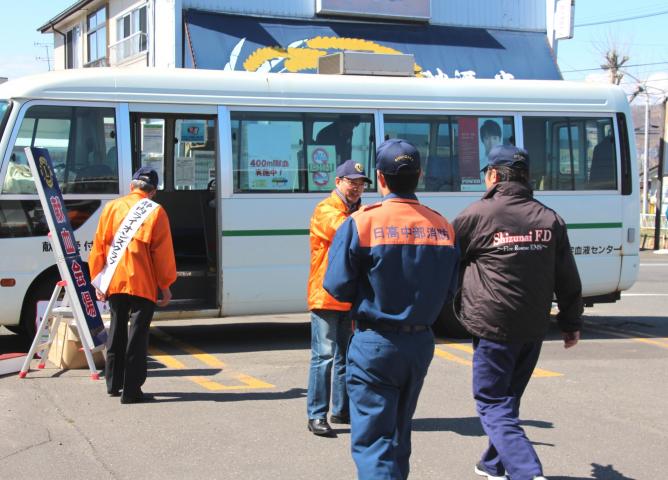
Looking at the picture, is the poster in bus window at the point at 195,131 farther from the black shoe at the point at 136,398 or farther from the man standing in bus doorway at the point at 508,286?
the man standing in bus doorway at the point at 508,286

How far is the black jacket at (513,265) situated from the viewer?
Result: 4711 millimetres

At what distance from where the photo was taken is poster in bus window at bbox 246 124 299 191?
30.7ft

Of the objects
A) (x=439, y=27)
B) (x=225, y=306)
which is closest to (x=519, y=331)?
(x=225, y=306)

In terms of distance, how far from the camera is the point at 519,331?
15.4ft

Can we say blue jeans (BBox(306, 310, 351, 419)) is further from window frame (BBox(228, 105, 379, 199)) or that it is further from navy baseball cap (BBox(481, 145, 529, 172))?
window frame (BBox(228, 105, 379, 199))

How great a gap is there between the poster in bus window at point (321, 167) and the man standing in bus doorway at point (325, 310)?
343 cm

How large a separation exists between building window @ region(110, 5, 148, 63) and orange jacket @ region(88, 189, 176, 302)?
1664 cm

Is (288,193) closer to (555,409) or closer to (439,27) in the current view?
(555,409)

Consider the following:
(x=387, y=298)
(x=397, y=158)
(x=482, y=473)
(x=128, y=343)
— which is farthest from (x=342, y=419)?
(x=397, y=158)

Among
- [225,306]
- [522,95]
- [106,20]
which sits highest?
[106,20]

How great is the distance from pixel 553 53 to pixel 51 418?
20649 millimetres

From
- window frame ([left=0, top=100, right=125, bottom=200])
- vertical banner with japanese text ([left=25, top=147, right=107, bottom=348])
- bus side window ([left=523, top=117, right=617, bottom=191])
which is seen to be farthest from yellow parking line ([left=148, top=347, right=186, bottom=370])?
bus side window ([left=523, top=117, right=617, bottom=191])

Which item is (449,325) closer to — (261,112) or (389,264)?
(261,112)

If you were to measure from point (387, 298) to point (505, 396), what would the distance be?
1200 millimetres
